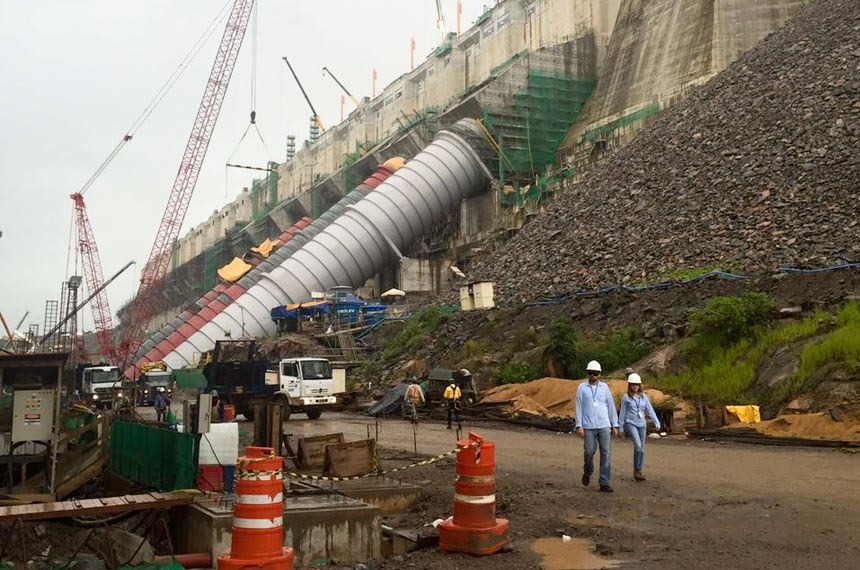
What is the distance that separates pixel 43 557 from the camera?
9.88 meters

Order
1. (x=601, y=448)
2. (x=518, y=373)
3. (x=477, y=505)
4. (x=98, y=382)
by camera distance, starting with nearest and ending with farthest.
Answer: (x=477, y=505), (x=601, y=448), (x=518, y=373), (x=98, y=382)

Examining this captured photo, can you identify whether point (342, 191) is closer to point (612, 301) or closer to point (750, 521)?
point (612, 301)

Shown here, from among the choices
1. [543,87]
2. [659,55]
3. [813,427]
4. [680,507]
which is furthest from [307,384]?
[543,87]

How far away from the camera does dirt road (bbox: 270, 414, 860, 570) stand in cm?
625

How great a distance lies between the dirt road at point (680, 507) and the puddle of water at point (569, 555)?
0.08ft

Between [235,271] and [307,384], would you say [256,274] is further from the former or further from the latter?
[307,384]

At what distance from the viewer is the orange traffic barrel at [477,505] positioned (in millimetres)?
6578

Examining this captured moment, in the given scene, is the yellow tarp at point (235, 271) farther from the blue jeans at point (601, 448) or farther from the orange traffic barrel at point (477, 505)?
the orange traffic barrel at point (477, 505)

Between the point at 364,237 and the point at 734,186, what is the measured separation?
97.7 ft

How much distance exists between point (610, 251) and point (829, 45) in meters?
14.9

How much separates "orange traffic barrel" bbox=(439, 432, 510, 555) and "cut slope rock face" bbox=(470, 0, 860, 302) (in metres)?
18.2

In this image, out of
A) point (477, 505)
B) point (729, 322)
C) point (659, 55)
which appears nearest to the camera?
point (477, 505)

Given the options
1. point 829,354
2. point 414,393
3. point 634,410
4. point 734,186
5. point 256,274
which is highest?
point 256,274

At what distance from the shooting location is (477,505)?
6.63 m
